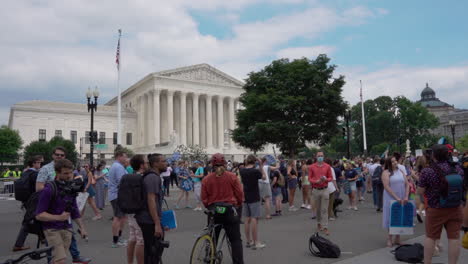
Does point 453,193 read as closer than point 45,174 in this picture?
Yes

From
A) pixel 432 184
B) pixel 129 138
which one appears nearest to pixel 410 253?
pixel 432 184

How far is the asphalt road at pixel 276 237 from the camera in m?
7.52

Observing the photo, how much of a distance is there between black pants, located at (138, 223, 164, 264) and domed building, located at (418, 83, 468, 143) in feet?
386

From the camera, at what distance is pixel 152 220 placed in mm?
5484

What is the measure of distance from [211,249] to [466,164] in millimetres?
5570

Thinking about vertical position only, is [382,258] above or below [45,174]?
below

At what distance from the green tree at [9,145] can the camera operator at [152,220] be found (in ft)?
205

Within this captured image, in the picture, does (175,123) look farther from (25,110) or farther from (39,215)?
(39,215)

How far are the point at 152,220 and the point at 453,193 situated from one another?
14.2ft

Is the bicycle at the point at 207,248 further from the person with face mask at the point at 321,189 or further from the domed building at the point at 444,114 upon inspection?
the domed building at the point at 444,114

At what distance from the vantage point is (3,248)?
884 cm

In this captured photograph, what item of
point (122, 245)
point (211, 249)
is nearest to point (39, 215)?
point (211, 249)

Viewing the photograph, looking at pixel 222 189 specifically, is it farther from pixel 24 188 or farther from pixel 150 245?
pixel 24 188

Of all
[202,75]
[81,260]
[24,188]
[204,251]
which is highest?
[202,75]
